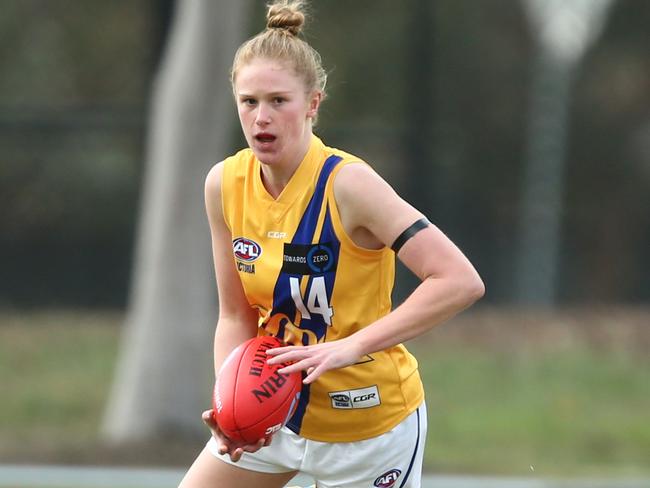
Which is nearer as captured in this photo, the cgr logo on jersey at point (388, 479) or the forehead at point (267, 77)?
the forehead at point (267, 77)

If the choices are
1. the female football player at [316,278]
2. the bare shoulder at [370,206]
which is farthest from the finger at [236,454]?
the bare shoulder at [370,206]

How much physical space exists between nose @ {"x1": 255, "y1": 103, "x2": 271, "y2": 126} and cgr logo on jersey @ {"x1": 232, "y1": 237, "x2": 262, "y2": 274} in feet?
1.32

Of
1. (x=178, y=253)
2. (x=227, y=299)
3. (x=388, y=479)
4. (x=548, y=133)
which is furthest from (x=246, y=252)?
(x=548, y=133)

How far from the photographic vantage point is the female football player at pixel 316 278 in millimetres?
3943

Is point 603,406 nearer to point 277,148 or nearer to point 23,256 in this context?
point 23,256

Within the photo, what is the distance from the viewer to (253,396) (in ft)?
13.2

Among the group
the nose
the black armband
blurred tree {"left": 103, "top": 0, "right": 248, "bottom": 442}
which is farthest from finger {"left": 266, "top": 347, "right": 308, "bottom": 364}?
blurred tree {"left": 103, "top": 0, "right": 248, "bottom": 442}

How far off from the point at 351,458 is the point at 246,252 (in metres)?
0.75

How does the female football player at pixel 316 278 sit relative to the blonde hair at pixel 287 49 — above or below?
below

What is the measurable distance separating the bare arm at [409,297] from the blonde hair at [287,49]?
1.25ft

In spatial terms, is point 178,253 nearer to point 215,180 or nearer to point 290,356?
point 215,180

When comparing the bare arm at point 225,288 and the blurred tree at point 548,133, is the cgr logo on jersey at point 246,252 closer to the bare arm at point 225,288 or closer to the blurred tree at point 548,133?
the bare arm at point 225,288

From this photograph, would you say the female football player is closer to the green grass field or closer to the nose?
the nose

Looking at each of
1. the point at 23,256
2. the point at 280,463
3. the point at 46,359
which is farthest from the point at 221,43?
the point at 280,463
